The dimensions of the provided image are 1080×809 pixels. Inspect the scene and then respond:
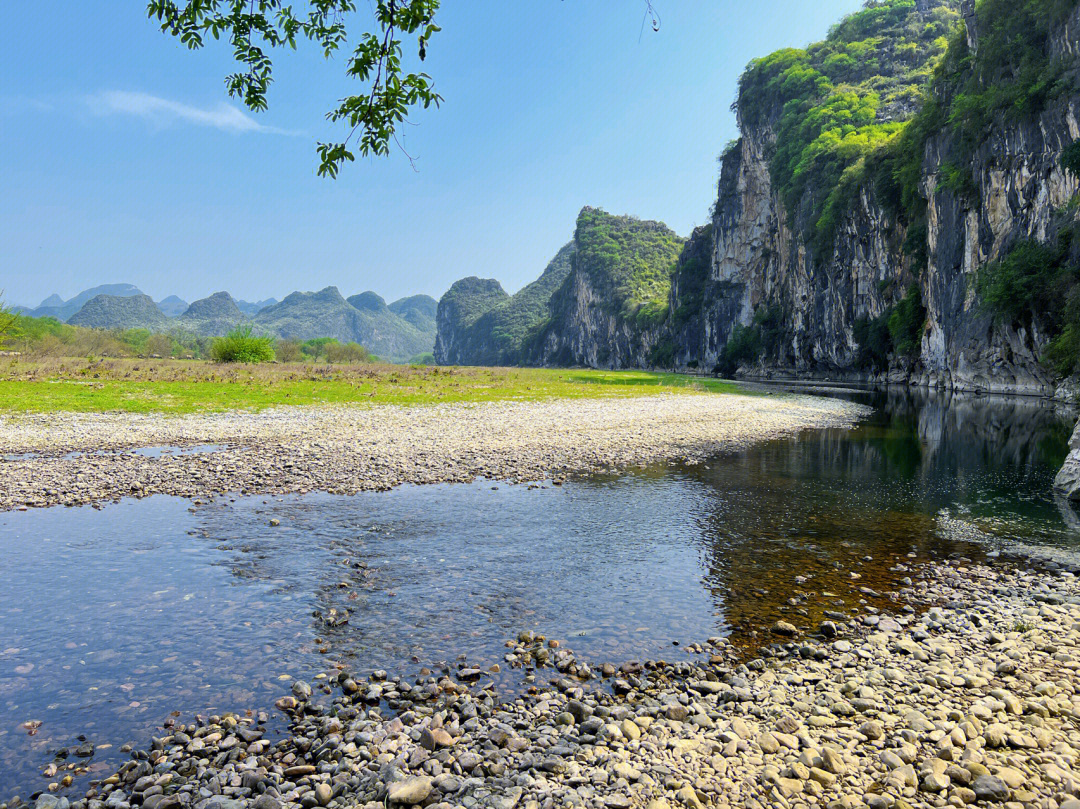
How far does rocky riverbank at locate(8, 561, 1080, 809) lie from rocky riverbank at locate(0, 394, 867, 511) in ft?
34.6

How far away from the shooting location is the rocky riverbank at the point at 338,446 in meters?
16.0

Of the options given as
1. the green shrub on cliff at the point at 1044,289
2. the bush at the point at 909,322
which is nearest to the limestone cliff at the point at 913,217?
the bush at the point at 909,322

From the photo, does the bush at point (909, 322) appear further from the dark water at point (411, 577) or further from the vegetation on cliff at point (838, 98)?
the dark water at point (411, 577)

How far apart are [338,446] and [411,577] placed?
13449 millimetres

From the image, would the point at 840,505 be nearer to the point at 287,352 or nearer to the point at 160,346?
the point at 287,352

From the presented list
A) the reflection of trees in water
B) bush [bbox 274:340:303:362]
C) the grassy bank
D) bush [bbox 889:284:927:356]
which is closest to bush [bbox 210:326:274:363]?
the grassy bank

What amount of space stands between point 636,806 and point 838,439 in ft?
85.2

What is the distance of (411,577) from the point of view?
9.52 meters

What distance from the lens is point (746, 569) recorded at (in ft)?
32.9

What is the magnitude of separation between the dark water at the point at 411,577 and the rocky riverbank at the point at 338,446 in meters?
1.89

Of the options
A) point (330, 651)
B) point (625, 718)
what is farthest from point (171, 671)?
point (625, 718)

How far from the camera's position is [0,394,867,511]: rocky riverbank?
52.4 feet

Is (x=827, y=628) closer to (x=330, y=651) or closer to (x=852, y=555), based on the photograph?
(x=852, y=555)

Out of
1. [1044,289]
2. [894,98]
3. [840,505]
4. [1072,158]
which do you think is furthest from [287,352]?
[840,505]
